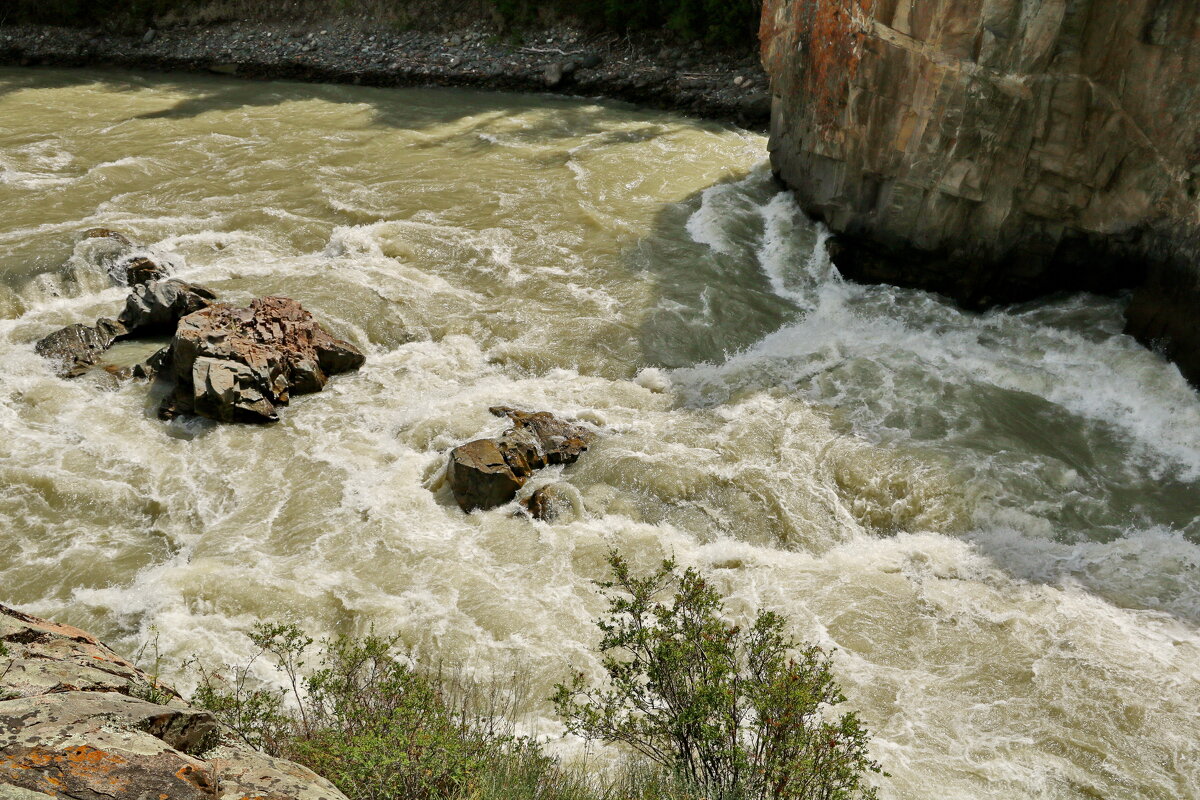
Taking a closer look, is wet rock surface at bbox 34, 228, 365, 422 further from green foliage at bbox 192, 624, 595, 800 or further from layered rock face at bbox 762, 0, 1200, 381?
layered rock face at bbox 762, 0, 1200, 381

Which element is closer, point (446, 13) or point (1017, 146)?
point (1017, 146)

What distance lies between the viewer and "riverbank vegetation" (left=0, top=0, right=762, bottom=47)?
22.6 metres

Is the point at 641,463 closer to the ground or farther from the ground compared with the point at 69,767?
closer to the ground

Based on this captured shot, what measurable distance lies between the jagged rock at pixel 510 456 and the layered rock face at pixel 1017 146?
604cm

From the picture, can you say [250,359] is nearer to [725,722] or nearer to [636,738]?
[636,738]

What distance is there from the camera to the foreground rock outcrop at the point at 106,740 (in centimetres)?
324

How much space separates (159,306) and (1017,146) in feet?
35.6

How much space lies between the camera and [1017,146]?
1135cm

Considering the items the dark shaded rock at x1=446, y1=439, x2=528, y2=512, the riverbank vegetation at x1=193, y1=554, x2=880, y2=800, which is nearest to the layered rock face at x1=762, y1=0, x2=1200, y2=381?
the dark shaded rock at x1=446, y1=439, x2=528, y2=512

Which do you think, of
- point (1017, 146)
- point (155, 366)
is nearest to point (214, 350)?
point (155, 366)

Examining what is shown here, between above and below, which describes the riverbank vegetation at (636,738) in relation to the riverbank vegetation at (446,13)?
below

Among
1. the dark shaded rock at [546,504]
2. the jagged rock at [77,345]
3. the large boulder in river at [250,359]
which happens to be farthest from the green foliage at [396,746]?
the jagged rock at [77,345]

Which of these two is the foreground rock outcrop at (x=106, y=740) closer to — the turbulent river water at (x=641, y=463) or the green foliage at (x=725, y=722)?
the green foliage at (x=725, y=722)

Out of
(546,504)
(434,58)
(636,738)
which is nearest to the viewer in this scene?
(636,738)
